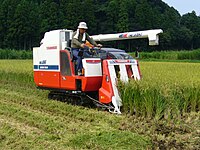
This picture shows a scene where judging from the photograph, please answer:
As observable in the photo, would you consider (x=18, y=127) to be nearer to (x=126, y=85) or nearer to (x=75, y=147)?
(x=75, y=147)

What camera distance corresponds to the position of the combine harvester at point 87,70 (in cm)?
815

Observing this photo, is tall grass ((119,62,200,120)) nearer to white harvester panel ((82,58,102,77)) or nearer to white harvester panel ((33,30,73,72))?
white harvester panel ((82,58,102,77))

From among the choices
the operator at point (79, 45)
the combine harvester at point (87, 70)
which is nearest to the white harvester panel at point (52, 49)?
the combine harvester at point (87, 70)

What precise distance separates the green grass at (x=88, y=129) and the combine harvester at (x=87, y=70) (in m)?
0.48

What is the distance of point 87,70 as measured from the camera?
824 cm

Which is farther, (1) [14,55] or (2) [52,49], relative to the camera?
(1) [14,55]

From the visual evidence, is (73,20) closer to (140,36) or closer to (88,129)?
(140,36)

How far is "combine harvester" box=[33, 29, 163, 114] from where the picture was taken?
26.7 feet

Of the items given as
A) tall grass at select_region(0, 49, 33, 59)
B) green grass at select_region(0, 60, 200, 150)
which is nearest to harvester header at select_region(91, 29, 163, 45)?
green grass at select_region(0, 60, 200, 150)

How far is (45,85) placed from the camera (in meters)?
9.76

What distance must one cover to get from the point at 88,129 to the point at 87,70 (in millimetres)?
2367

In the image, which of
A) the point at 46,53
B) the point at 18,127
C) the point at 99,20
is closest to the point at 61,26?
the point at 99,20

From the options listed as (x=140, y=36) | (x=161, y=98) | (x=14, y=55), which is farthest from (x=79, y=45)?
(x=14, y=55)

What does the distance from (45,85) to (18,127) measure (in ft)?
11.2
